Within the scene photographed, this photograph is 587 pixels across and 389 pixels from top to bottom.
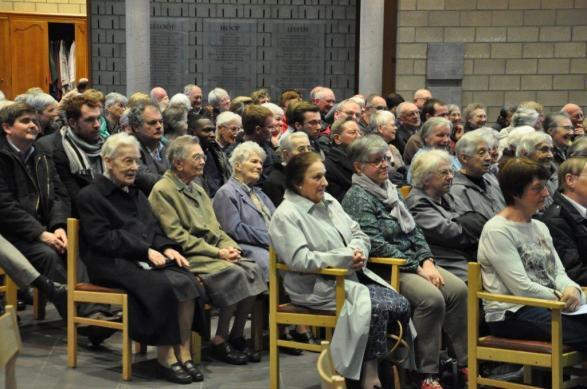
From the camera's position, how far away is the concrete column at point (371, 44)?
1134 cm

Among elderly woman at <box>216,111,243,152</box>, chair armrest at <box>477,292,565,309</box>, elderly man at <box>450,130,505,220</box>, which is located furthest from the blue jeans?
elderly woman at <box>216,111,243,152</box>

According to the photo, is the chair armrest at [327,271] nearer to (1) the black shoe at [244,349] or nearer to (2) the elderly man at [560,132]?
(1) the black shoe at [244,349]

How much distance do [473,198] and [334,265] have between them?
4.52 feet

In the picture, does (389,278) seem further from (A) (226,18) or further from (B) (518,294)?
(A) (226,18)

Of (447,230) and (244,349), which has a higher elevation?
(447,230)

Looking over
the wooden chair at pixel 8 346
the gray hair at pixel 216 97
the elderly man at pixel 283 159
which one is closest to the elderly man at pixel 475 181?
the elderly man at pixel 283 159

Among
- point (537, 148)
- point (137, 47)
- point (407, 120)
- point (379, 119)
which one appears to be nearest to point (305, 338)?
point (537, 148)

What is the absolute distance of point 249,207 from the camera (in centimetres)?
573

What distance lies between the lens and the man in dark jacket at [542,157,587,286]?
4949 millimetres

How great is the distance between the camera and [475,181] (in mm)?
5863

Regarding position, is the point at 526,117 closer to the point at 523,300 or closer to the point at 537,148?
the point at 537,148

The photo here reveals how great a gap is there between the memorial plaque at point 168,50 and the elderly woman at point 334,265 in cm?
785

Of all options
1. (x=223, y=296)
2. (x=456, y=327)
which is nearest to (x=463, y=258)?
(x=456, y=327)

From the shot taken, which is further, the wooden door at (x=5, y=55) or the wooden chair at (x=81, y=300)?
the wooden door at (x=5, y=55)
